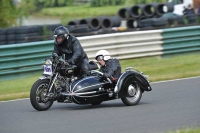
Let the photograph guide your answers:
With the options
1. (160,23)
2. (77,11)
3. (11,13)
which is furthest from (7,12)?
(77,11)

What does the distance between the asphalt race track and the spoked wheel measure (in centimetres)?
14

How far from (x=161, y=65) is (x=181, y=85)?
3.89 m

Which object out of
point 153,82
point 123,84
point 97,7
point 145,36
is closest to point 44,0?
point 97,7

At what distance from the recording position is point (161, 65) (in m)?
16.0

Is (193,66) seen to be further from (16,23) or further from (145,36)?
(16,23)

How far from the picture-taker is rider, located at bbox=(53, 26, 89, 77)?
9602 mm

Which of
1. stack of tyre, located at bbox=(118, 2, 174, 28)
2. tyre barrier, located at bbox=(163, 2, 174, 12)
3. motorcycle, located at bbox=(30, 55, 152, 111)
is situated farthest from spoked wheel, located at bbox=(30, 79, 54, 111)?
tyre barrier, located at bbox=(163, 2, 174, 12)

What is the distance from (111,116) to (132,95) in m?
1.23

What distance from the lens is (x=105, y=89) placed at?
9648mm

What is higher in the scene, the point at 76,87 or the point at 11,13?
the point at 11,13

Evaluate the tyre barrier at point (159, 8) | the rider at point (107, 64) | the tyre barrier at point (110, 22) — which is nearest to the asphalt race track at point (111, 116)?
the rider at point (107, 64)

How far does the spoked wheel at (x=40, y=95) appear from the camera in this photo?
9109 mm

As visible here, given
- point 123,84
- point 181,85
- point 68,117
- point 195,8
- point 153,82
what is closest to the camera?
point 68,117

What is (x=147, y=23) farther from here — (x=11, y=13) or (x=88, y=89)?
(x=88, y=89)
